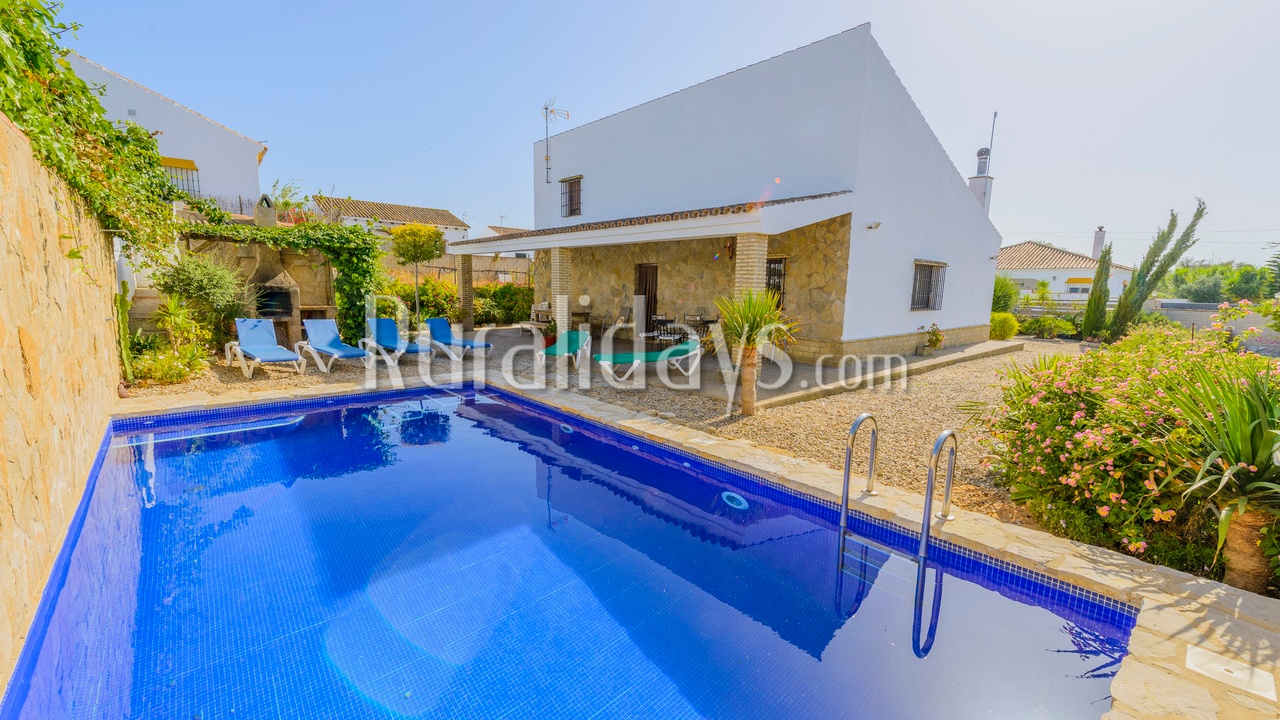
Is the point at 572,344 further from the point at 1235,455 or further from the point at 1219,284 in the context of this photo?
the point at 1219,284

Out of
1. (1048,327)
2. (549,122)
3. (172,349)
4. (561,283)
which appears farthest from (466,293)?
(1048,327)

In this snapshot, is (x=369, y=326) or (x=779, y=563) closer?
(x=779, y=563)

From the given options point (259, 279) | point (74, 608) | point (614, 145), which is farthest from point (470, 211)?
point (74, 608)

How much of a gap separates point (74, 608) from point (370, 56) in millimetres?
11612

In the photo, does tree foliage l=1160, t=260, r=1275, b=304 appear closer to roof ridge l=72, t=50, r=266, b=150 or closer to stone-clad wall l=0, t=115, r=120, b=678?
stone-clad wall l=0, t=115, r=120, b=678

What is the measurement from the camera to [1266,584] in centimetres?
315

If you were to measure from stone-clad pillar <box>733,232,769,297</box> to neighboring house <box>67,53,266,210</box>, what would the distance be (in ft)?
86.0

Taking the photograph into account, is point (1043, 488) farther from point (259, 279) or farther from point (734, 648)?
point (259, 279)

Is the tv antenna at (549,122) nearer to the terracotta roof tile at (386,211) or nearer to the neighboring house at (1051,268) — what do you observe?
the terracotta roof tile at (386,211)

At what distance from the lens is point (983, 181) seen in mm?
16203

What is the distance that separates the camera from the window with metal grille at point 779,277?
38.5 feet

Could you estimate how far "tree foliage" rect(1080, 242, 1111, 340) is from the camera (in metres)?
18.4

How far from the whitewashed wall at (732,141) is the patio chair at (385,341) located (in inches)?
295

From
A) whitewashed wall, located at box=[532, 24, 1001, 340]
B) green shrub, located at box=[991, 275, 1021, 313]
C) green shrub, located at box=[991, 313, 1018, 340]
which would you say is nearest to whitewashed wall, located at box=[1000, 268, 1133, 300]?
green shrub, located at box=[991, 275, 1021, 313]
